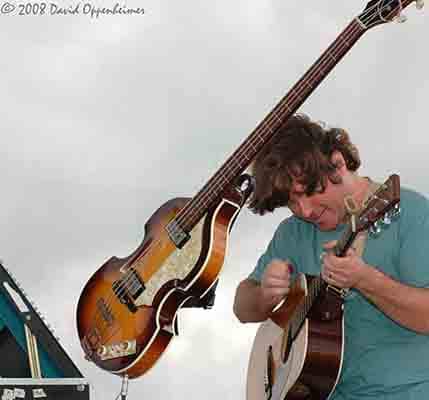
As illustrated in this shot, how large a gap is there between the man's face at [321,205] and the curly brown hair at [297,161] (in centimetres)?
2

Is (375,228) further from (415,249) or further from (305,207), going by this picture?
(305,207)

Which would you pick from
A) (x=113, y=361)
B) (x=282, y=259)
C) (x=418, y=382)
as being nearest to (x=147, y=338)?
(x=113, y=361)

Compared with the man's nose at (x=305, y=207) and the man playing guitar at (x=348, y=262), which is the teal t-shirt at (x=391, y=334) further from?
the man's nose at (x=305, y=207)

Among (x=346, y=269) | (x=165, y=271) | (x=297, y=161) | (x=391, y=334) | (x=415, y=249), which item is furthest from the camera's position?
(x=165, y=271)

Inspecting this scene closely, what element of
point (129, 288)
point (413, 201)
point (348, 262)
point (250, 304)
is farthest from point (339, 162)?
point (129, 288)

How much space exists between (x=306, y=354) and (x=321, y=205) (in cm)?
52

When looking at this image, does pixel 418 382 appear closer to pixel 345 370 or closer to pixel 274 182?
pixel 345 370

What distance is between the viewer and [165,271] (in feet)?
13.5

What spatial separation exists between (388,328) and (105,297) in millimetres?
1558

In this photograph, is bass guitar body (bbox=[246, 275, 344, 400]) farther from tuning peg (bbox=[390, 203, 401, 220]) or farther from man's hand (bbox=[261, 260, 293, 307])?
tuning peg (bbox=[390, 203, 401, 220])

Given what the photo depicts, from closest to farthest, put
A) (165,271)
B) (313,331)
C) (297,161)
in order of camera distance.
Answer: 1. (313,331)
2. (297,161)
3. (165,271)

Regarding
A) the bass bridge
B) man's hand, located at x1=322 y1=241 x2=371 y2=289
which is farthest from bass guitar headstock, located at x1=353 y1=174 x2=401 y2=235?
the bass bridge

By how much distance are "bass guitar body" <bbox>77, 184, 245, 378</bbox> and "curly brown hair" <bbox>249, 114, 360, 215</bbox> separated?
37 centimetres

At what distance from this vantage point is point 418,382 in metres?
3.15
